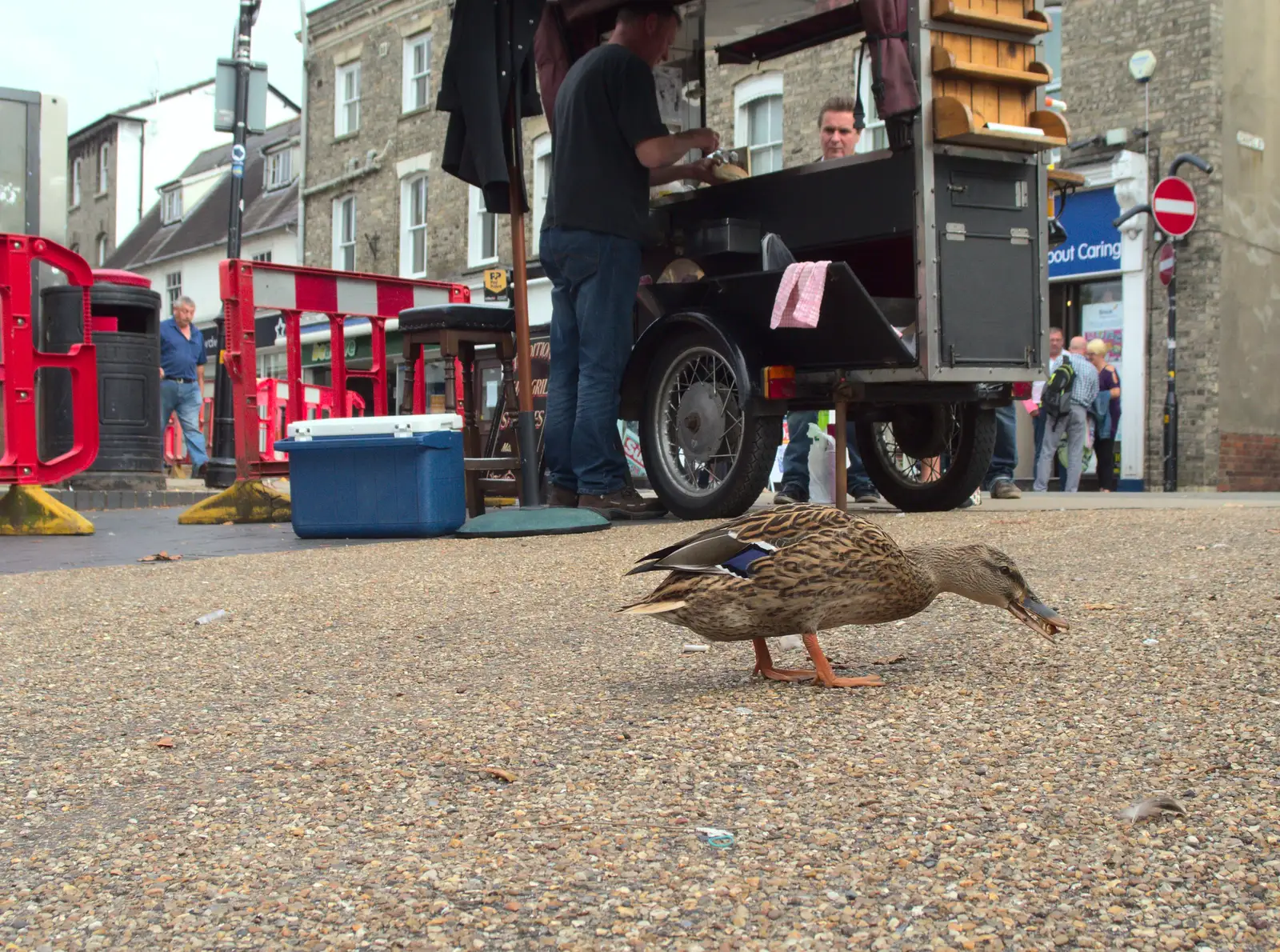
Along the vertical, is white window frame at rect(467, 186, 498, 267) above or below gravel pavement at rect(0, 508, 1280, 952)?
above

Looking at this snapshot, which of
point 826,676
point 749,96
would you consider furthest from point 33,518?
point 749,96

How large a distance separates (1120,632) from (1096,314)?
17.1 metres

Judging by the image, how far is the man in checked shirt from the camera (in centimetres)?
1692

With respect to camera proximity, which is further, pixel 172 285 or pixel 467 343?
pixel 172 285

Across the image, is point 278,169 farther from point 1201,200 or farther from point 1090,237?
point 1201,200

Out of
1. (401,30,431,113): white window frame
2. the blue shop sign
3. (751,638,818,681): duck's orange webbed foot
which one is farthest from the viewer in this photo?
(401,30,431,113): white window frame

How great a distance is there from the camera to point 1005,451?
35.6 feet

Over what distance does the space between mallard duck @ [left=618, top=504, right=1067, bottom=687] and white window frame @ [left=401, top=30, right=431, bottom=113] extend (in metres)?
28.6

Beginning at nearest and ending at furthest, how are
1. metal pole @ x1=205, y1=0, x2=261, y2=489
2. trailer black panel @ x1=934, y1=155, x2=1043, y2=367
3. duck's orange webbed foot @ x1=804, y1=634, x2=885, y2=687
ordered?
duck's orange webbed foot @ x1=804, y1=634, x2=885, y2=687 < trailer black panel @ x1=934, y1=155, x2=1043, y2=367 < metal pole @ x1=205, y1=0, x2=261, y2=489

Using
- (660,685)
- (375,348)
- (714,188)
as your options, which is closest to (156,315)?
(375,348)

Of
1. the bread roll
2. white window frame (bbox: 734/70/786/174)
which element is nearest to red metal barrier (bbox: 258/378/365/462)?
white window frame (bbox: 734/70/786/174)

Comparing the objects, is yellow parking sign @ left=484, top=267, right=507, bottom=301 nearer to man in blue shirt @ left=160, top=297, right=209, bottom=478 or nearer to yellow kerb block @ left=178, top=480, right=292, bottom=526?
man in blue shirt @ left=160, top=297, right=209, bottom=478

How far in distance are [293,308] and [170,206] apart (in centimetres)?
4064

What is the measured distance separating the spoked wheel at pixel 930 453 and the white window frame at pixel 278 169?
33.0 m
